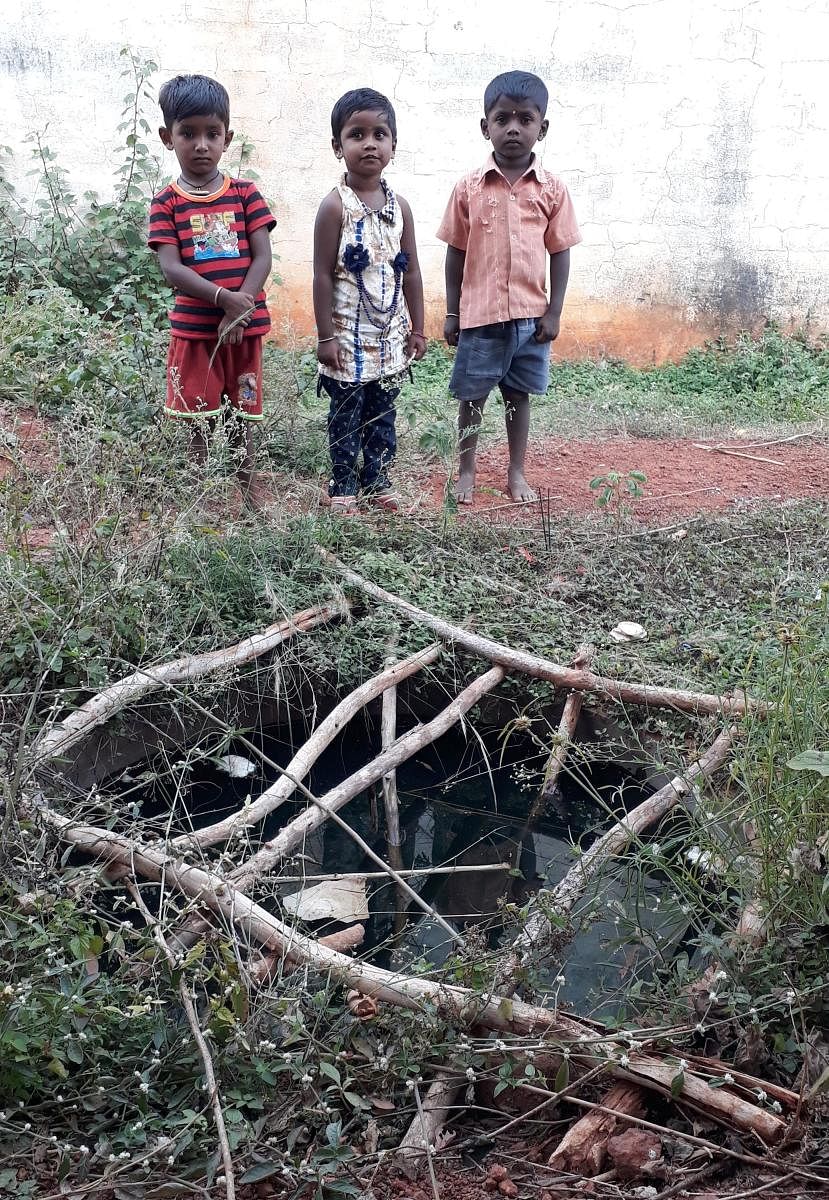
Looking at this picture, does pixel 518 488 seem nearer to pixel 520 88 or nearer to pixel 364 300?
pixel 364 300

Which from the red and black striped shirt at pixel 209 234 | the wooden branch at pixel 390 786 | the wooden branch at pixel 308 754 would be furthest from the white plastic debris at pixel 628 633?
the red and black striped shirt at pixel 209 234

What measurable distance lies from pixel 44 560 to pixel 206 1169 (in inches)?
82.2

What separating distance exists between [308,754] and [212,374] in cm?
187

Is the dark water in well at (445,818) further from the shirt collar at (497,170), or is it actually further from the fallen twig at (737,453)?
the fallen twig at (737,453)

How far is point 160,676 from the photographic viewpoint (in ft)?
10.6

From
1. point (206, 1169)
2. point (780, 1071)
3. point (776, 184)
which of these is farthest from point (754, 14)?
point (206, 1169)

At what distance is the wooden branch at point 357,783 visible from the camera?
2648 millimetres

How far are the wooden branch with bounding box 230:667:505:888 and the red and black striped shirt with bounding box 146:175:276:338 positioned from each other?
1802 millimetres

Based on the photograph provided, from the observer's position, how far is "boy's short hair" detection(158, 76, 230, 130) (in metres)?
4.08

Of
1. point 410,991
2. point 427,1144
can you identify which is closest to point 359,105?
point 410,991

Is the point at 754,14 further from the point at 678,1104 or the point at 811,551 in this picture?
the point at 678,1104

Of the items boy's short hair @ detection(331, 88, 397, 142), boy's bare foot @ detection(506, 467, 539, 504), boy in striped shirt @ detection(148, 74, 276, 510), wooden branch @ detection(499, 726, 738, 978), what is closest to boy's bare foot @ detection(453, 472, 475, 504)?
boy's bare foot @ detection(506, 467, 539, 504)

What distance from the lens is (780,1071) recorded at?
7.30 ft

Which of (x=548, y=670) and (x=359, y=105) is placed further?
(x=359, y=105)
